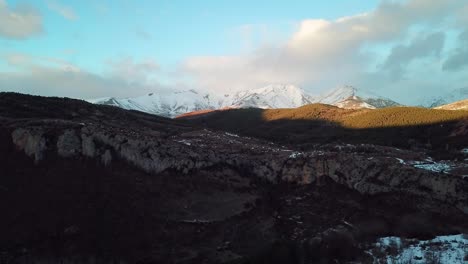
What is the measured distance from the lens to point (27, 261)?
26125 millimetres

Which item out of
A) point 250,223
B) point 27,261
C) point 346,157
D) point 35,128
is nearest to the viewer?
point 27,261

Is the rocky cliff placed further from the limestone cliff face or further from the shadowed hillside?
the shadowed hillside

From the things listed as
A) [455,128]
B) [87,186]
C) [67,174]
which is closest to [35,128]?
[67,174]

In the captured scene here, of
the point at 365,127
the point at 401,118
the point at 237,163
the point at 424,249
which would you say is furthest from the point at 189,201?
the point at 401,118

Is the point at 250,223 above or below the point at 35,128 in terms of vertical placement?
below

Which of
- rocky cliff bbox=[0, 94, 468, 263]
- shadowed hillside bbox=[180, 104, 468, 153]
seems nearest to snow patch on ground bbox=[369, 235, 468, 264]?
rocky cliff bbox=[0, 94, 468, 263]

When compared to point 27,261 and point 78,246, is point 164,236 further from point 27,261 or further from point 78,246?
point 27,261

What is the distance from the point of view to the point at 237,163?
46.2 metres

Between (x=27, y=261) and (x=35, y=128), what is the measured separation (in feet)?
58.0

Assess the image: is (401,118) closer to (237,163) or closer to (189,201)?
(237,163)

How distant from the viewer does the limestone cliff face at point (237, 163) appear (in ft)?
125

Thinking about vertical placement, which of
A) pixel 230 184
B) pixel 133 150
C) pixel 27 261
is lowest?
pixel 27 261

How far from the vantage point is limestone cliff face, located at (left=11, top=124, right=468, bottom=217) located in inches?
1502

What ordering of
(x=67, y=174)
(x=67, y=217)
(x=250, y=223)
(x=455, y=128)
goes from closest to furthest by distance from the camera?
(x=67, y=217) → (x=250, y=223) → (x=67, y=174) → (x=455, y=128)
